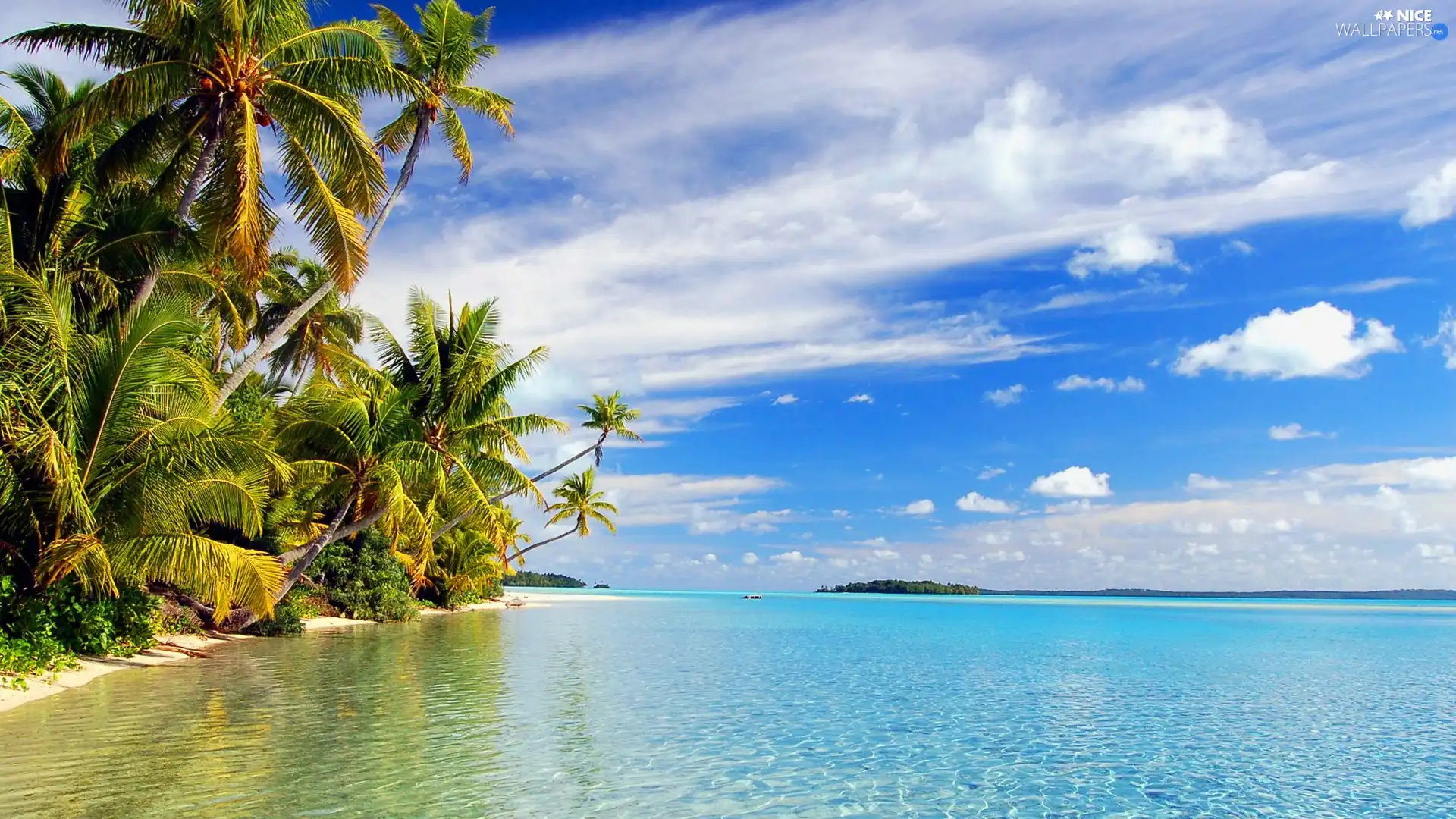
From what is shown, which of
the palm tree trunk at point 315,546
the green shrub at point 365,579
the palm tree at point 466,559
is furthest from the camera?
the palm tree at point 466,559

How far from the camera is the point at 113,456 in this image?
42.5 ft

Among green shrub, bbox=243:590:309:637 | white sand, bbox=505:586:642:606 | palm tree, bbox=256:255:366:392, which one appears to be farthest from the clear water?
white sand, bbox=505:586:642:606

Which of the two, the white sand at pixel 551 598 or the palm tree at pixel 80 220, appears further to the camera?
the white sand at pixel 551 598

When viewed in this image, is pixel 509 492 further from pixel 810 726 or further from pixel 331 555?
pixel 810 726

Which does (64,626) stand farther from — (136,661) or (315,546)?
(315,546)

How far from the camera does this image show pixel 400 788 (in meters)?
7.83

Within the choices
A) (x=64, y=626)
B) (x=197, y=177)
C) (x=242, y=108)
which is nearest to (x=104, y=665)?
(x=64, y=626)

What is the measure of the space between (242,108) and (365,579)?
21417mm

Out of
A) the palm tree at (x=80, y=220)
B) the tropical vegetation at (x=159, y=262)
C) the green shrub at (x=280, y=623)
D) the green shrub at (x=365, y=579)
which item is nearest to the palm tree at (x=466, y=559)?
the green shrub at (x=365, y=579)

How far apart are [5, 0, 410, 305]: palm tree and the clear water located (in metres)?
7.17

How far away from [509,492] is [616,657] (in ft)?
18.3

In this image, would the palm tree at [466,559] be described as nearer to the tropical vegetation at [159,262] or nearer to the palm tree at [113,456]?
the tropical vegetation at [159,262]

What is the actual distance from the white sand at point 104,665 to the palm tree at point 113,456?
1433mm

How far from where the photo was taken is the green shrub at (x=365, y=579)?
30.7m
